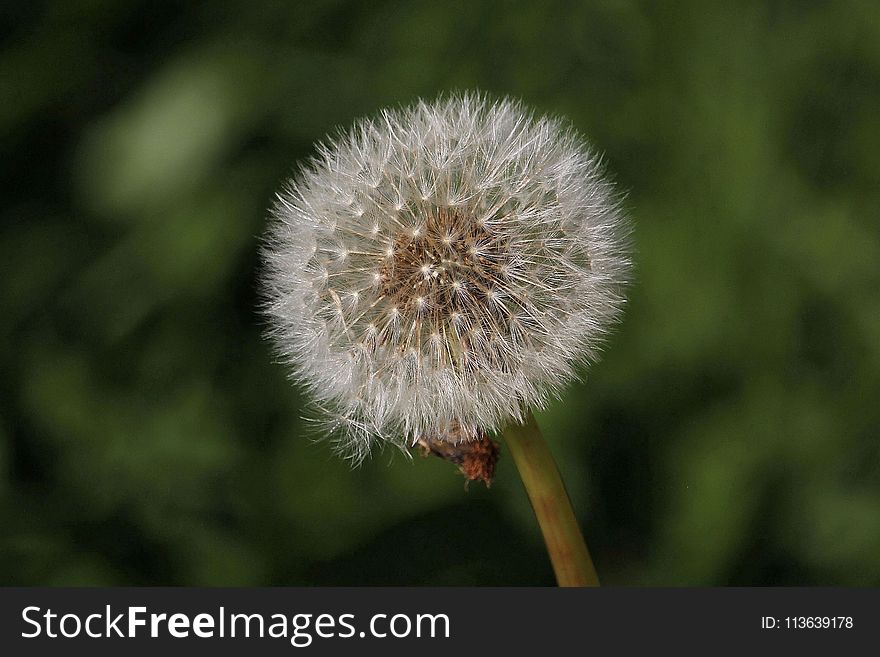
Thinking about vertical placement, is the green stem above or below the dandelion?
below

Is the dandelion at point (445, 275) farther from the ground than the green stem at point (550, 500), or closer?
farther from the ground

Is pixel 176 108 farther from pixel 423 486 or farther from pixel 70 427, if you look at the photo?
pixel 423 486

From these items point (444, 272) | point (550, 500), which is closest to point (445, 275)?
point (444, 272)

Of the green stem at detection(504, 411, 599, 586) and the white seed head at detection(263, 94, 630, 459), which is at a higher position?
the white seed head at detection(263, 94, 630, 459)

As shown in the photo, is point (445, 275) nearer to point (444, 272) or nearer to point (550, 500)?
point (444, 272)
